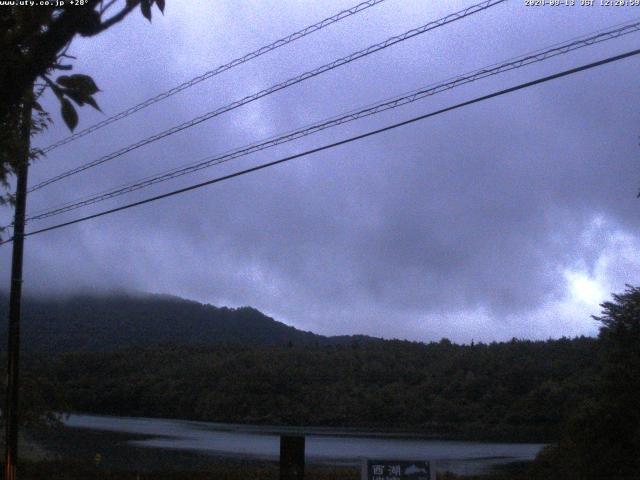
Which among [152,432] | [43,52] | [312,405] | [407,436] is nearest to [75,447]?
[152,432]

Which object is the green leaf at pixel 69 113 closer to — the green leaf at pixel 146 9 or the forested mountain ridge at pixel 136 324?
the green leaf at pixel 146 9

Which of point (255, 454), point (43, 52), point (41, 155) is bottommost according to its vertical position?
point (255, 454)

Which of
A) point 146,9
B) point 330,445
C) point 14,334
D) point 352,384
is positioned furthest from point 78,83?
point 352,384

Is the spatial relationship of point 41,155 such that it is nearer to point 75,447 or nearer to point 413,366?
point 75,447

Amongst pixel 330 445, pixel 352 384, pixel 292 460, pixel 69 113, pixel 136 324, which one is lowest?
pixel 330 445

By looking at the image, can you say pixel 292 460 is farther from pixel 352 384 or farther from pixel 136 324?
pixel 136 324
